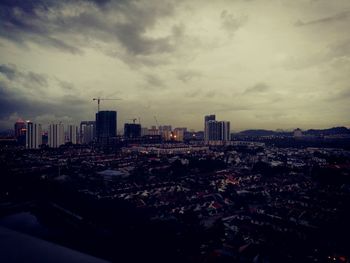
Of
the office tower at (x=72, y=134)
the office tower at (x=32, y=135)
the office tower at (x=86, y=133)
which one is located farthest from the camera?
the office tower at (x=86, y=133)

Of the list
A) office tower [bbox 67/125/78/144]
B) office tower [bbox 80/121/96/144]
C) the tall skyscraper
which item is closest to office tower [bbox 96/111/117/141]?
office tower [bbox 80/121/96/144]

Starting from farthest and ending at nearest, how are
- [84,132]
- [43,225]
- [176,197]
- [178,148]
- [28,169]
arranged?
[84,132], [178,148], [28,169], [176,197], [43,225]

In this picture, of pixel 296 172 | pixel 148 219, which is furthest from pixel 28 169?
pixel 296 172

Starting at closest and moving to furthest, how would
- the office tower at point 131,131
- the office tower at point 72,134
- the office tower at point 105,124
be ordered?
1. the office tower at point 72,134
2. the office tower at point 105,124
3. the office tower at point 131,131

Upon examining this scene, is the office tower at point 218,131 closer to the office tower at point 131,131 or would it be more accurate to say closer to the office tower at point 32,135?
the office tower at point 131,131

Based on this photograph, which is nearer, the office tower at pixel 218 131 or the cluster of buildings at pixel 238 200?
the cluster of buildings at pixel 238 200

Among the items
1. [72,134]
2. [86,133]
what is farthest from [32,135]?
[86,133]

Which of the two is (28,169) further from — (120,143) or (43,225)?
(120,143)

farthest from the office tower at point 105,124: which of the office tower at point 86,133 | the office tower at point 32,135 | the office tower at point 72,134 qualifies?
the office tower at point 32,135
